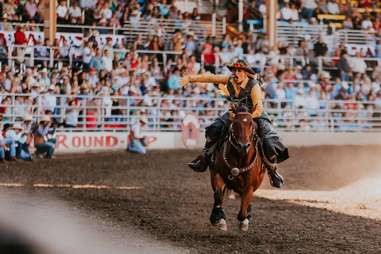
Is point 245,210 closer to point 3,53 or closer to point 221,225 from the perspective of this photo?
point 221,225

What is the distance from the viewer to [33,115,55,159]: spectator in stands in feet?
79.3

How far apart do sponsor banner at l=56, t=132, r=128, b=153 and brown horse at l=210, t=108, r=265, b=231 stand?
13262 millimetres

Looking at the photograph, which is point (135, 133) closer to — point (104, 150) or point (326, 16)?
point (104, 150)

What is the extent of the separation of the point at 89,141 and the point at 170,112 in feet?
9.17

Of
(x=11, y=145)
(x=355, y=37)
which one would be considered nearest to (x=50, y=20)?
(x=11, y=145)

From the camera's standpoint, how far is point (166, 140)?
2831 cm

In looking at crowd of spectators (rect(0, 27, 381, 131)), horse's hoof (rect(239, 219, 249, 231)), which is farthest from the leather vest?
crowd of spectators (rect(0, 27, 381, 131))

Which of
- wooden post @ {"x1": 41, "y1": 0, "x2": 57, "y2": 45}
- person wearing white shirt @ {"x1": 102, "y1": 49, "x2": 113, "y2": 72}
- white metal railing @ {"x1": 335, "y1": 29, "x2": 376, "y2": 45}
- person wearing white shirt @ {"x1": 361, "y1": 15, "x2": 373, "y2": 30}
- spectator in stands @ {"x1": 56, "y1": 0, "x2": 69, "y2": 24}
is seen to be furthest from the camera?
person wearing white shirt @ {"x1": 361, "y1": 15, "x2": 373, "y2": 30}

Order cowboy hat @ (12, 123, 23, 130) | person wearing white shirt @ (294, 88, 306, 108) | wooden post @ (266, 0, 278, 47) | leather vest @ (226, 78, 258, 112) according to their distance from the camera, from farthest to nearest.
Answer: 1. wooden post @ (266, 0, 278, 47)
2. person wearing white shirt @ (294, 88, 306, 108)
3. cowboy hat @ (12, 123, 23, 130)
4. leather vest @ (226, 78, 258, 112)

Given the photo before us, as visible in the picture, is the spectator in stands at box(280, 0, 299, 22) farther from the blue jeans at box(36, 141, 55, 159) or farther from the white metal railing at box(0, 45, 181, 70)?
the blue jeans at box(36, 141, 55, 159)

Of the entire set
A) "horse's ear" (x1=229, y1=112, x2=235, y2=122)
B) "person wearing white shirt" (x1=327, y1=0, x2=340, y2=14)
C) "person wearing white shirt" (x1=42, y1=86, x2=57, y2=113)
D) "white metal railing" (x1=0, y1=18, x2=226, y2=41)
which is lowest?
"person wearing white shirt" (x1=42, y1=86, x2=57, y2=113)

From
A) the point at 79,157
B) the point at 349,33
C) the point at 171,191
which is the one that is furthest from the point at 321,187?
the point at 349,33

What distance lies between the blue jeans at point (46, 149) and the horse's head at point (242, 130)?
1222 centimetres

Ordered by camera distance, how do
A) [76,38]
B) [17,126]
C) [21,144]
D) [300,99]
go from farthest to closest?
[300,99], [76,38], [17,126], [21,144]
